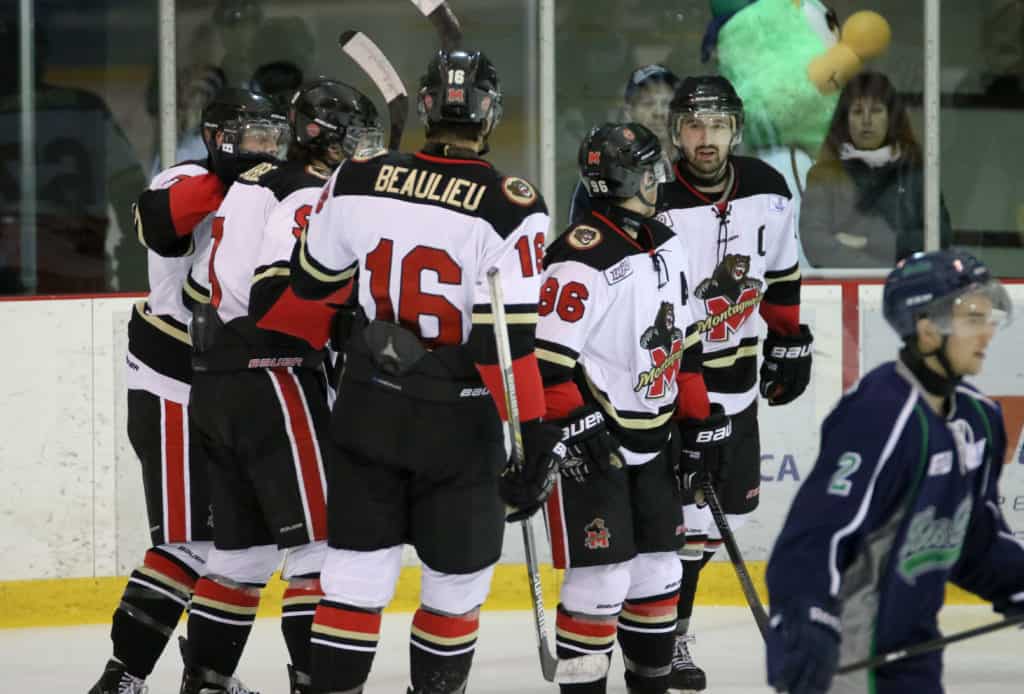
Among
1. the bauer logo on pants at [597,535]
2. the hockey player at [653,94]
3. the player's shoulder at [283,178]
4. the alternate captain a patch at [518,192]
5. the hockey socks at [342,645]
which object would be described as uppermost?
the hockey player at [653,94]

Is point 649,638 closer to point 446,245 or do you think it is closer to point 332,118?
point 446,245

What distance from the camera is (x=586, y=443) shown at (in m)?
3.63

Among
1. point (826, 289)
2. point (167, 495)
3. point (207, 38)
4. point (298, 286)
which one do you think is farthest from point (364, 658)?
point (207, 38)

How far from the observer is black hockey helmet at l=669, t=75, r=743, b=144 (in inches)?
172

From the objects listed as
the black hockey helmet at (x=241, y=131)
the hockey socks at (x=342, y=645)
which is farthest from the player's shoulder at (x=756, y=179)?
the hockey socks at (x=342, y=645)

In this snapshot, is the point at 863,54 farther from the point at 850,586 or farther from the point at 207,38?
the point at 850,586

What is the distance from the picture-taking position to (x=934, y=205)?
6.13 meters

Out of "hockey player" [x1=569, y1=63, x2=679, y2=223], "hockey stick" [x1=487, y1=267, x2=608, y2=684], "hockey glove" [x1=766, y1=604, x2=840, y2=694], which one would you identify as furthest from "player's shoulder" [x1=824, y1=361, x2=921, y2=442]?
"hockey player" [x1=569, y1=63, x2=679, y2=223]

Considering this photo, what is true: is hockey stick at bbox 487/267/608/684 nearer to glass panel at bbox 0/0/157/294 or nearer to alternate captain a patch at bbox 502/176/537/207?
alternate captain a patch at bbox 502/176/537/207

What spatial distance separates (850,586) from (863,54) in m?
3.96

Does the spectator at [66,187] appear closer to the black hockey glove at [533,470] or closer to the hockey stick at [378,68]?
the hockey stick at [378,68]

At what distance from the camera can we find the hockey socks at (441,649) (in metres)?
3.29

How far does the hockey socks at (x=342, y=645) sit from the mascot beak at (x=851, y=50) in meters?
3.44

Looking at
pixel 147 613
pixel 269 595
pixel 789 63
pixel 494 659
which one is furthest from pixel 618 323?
pixel 789 63
